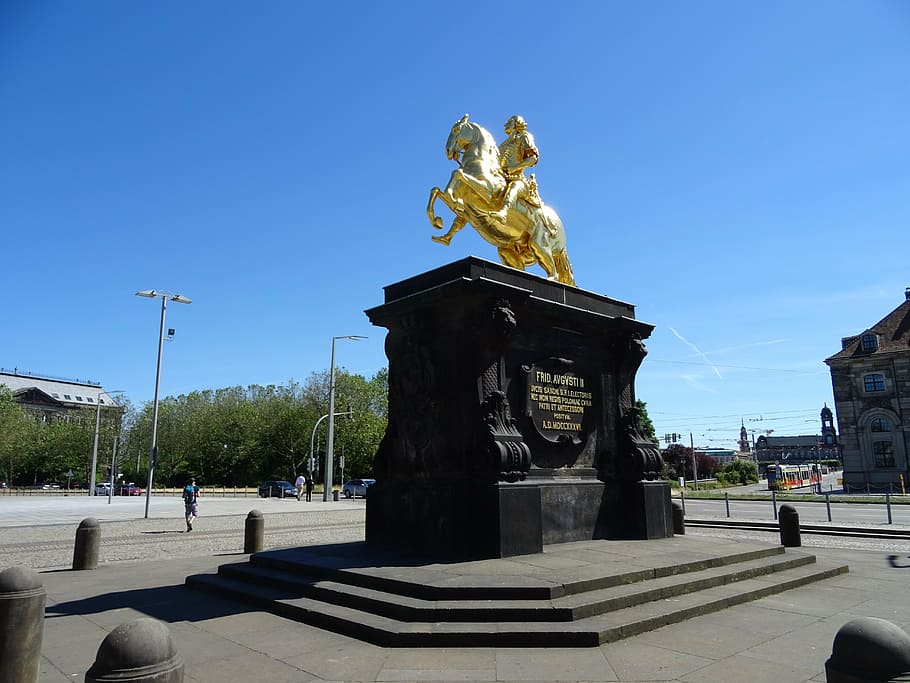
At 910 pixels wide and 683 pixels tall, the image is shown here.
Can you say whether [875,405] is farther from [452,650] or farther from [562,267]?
[452,650]

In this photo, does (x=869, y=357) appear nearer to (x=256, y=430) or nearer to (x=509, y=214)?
(x=509, y=214)

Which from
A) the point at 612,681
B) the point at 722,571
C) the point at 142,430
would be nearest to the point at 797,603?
the point at 722,571

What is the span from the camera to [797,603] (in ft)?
25.5

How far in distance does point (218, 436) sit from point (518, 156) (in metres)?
71.2

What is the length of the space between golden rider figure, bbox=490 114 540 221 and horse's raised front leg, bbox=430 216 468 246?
1137 mm

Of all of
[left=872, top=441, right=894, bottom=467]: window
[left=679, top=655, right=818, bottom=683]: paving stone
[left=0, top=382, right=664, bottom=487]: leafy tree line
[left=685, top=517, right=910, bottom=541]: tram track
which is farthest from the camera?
[left=0, top=382, right=664, bottom=487]: leafy tree line

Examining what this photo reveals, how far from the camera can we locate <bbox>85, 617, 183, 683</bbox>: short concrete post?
3387 millimetres

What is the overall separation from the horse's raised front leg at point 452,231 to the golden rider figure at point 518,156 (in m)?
1.14

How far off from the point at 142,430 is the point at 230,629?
82.9m

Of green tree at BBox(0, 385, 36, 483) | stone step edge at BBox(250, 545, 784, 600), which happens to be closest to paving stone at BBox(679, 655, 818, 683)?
stone step edge at BBox(250, 545, 784, 600)

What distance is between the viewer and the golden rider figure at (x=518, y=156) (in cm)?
1208

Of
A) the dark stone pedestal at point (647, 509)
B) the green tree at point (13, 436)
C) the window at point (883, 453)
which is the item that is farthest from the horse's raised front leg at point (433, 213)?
the green tree at point (13, 436)

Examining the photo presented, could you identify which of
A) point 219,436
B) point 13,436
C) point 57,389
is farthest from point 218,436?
point 57,389

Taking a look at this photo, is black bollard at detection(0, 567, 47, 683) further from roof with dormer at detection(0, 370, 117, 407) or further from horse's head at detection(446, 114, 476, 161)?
roof with dormer at detection(0, 370, 117, 407)
